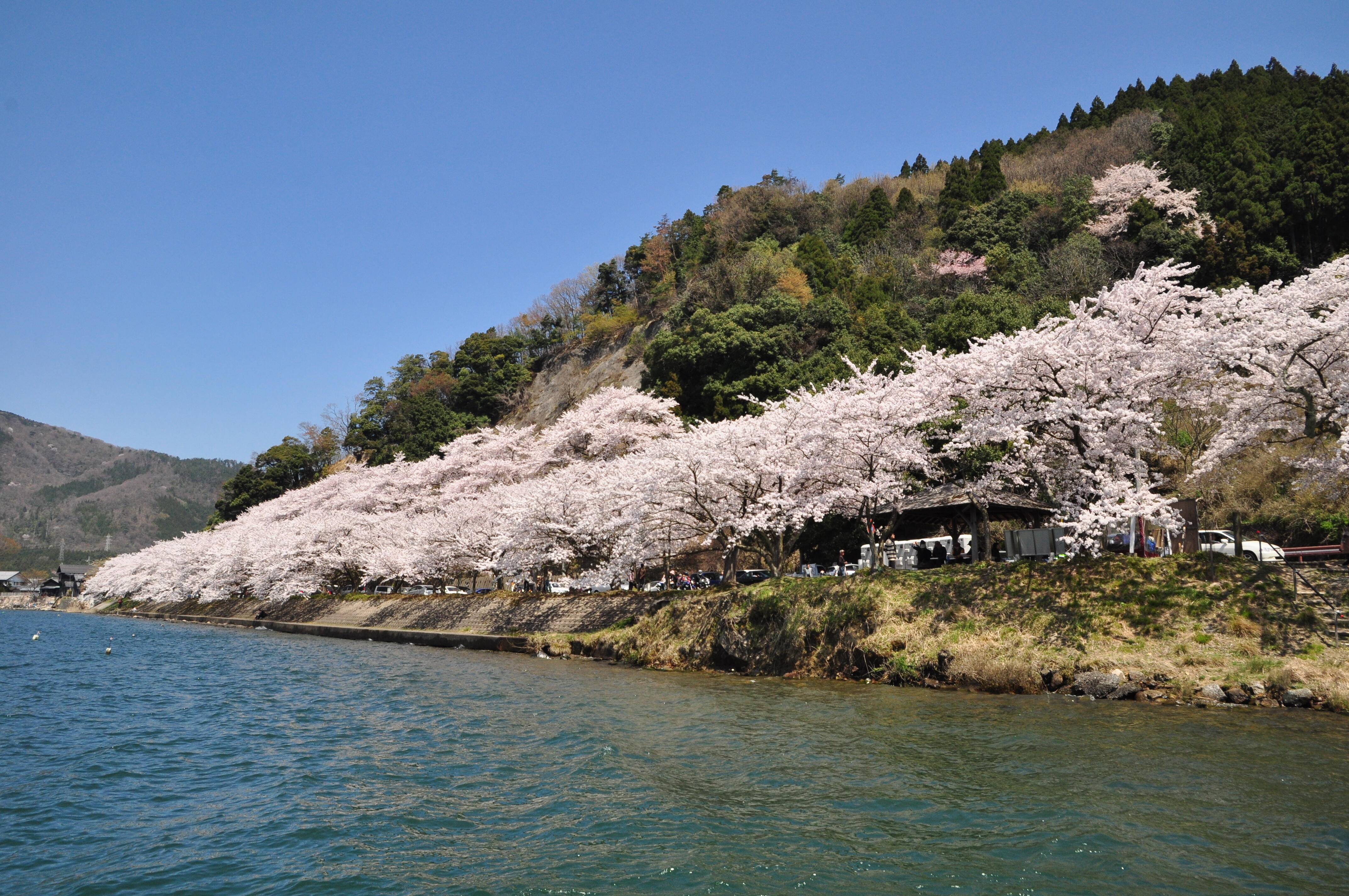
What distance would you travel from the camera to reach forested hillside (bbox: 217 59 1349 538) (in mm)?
38406

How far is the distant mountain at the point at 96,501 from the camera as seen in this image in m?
153

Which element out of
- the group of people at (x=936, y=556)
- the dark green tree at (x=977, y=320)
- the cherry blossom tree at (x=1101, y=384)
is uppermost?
the dark green tree at (x=977, y=320)

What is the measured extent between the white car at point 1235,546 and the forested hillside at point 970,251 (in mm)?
3772

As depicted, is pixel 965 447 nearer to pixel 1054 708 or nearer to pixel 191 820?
pixel 1054 708

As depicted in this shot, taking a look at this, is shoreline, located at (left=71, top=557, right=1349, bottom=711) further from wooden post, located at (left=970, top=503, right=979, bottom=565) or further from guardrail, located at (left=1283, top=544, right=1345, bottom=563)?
wooden post, located at (left=970, top=503, right=979, bottom=565)

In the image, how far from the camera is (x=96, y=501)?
573 ft

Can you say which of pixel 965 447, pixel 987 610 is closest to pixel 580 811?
pixel 987 610

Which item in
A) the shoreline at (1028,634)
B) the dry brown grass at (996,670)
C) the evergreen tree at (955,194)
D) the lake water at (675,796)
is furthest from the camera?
the evergreen tree at (955,194)

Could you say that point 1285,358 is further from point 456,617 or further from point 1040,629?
point 456,617

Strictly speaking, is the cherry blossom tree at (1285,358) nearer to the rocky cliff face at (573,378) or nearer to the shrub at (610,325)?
the rocky cliff face at (573,378)

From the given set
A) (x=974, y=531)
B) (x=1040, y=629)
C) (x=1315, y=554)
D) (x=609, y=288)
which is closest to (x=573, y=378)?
(x=609, y=288)

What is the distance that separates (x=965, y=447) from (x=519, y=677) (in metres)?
13.2

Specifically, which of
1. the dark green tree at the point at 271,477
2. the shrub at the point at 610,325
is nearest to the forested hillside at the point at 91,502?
the dark green tree at the point at 271,477

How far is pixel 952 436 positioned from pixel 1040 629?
8.07m
